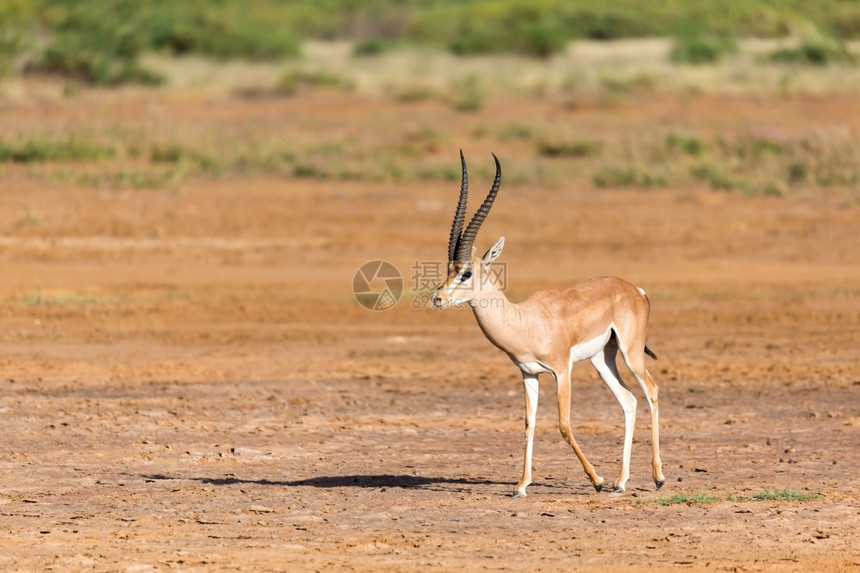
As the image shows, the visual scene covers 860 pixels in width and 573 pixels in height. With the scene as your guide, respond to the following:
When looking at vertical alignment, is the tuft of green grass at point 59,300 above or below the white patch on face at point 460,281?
below

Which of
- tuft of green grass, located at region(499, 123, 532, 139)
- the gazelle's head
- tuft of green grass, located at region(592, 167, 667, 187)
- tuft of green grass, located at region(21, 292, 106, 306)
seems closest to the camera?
the gazelle's head

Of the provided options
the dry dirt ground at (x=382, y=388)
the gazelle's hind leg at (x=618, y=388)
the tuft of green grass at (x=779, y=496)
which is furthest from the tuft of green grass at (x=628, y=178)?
the tuft of green grass at (x=779, y=496)

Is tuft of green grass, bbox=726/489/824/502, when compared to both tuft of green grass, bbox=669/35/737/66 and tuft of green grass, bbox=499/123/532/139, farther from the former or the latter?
tuft of green grass, bbox=669/35/737/66

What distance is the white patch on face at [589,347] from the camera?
8641 millimetres

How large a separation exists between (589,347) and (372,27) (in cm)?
5406

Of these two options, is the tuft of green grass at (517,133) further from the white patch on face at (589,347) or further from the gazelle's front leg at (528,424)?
the gazelle's front leg at (528,424)

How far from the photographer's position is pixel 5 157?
2548cm

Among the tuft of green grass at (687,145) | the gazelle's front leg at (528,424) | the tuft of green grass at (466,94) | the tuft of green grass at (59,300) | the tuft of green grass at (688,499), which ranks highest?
the tuft of green grass at (466,94)

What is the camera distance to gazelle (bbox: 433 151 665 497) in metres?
8.27

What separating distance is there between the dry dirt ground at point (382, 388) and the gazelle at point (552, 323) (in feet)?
1.83

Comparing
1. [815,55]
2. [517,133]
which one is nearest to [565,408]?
[517,133]

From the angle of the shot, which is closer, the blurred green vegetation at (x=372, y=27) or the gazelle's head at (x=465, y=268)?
the gazelle's head at (x=465, y=268)

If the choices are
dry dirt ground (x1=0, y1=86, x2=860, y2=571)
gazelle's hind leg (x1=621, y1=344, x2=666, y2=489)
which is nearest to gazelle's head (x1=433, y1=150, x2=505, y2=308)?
gazelle's hind leg (x1=621, y1=344, x2=666, y2=489)

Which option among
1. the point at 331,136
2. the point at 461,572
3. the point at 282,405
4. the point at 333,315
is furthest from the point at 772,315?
the point at 331,136
